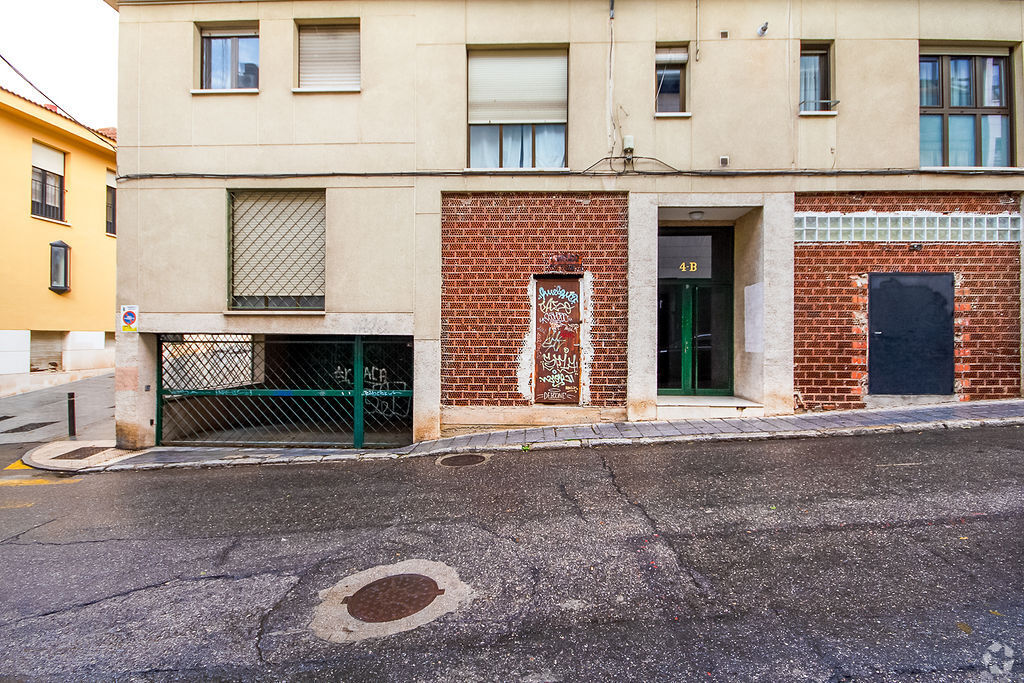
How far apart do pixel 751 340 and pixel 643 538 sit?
19.9ft

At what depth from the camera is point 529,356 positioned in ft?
28.1

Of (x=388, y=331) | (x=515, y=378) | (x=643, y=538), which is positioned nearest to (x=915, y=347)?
(x=515, y=378)

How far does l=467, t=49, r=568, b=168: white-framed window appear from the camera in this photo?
8.73 metres

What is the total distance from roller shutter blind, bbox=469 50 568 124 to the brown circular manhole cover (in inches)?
303

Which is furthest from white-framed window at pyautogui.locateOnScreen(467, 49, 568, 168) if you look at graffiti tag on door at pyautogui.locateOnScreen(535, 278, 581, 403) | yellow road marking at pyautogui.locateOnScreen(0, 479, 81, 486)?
yellow road marking at pyautogui.locateOnScreen(0, 479, 81, 486)

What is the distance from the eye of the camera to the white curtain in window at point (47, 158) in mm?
15258

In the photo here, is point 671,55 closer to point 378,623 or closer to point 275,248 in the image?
point 275,248

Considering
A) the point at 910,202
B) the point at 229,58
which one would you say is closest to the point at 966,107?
the point at 910,202

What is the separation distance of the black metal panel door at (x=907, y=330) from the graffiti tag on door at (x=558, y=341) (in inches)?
200

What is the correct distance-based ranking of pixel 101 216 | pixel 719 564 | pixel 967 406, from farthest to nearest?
pixel 101 216 < pixel 967 406 < pixel 719 564

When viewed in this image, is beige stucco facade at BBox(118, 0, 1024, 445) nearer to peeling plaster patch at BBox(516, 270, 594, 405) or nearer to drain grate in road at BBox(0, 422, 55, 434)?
peeling plaster patch at BBox(516, 270, 594, 405)

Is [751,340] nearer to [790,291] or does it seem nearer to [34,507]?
[790,291]

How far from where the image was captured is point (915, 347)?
8477 mm

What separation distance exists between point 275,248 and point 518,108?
5.07m
